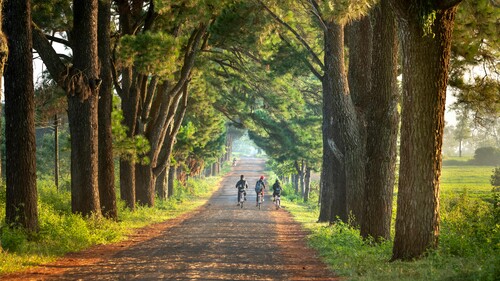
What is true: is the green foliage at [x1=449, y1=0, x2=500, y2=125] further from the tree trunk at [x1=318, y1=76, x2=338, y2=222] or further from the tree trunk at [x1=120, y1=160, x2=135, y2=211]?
the tree trunk at [x1=120, y1=160, x2=135, y2=211]

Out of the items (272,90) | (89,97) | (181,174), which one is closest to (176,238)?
(89,97)

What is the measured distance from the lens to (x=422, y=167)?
12102 mm

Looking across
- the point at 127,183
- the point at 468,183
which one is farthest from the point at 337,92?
the point at 468,183

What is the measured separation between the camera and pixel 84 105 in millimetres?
18938

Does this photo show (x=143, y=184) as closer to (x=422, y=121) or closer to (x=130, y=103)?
(x=130, y=103)

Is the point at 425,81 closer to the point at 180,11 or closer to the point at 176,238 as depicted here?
the point at 176,238

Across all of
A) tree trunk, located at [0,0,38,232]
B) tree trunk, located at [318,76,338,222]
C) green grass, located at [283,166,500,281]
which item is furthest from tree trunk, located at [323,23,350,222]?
tree trunk, located at [0,0,38,232]

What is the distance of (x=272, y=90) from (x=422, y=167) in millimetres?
24417

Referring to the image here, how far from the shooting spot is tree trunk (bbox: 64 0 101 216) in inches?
731

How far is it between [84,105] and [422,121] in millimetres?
10245

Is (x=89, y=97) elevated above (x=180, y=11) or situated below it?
below

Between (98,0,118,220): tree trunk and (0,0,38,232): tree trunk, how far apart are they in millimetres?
6253

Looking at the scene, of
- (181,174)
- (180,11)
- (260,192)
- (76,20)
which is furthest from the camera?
(181,174)

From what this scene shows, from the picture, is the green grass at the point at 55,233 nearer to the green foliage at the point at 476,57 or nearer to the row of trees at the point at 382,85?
the row of trees at the point at 382,85
